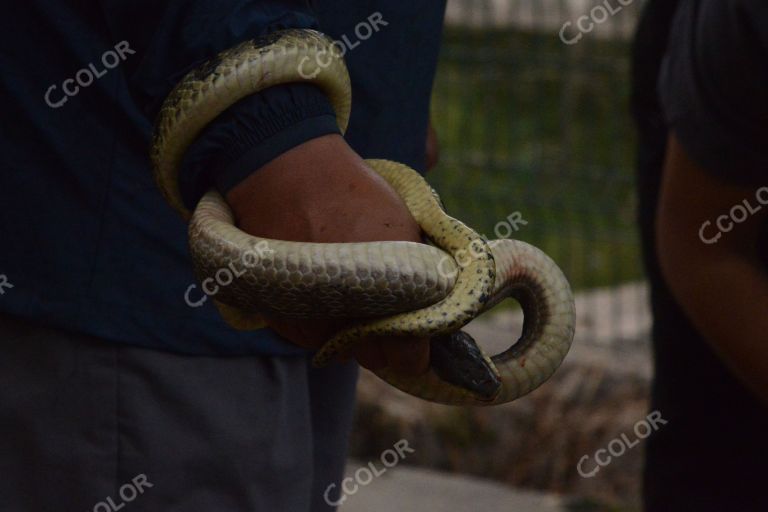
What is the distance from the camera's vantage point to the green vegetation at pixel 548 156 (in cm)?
507

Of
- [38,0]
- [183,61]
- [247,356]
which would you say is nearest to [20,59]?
[38,0]

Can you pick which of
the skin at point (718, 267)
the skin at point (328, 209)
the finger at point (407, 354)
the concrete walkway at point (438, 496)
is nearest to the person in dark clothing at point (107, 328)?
the skin at point (328, 209)

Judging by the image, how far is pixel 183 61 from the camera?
147 cm

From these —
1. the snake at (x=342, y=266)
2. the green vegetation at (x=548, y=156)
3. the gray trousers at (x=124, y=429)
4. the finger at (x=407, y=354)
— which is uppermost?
the snake at (x=342, y=266)

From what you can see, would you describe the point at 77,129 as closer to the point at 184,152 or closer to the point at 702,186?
the point at 184,152

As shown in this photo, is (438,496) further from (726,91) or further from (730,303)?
(726,91)

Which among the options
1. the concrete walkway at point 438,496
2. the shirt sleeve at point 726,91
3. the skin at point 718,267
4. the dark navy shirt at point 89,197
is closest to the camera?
the dark navy shirt at point 89,197

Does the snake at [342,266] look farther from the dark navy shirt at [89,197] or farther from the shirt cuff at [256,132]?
the dark navy shirt at [89,197]

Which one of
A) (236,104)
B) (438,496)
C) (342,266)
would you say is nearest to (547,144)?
(438,496)

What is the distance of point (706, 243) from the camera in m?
2.20

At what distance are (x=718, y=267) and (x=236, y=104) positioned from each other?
1.08 meters

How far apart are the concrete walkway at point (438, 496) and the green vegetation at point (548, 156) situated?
102 centimetres

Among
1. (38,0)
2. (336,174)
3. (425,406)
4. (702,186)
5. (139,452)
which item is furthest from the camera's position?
(425,406)

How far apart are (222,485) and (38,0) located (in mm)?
710
